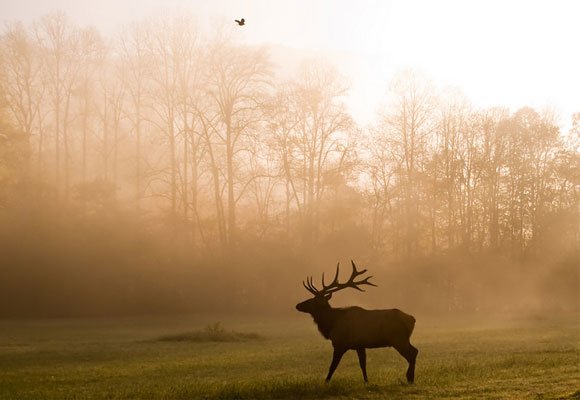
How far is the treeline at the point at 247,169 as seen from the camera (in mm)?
60875

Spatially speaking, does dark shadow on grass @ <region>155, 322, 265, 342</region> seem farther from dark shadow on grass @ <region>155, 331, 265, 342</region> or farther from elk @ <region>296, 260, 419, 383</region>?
elk @ <region>296, 260, 419, 383</region>

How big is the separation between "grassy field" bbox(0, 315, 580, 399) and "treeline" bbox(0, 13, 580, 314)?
509 inches

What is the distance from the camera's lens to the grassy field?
18328 mm

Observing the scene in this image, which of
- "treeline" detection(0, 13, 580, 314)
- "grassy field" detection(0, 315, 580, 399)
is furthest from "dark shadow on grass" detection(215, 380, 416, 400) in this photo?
"treeline" detection(0, 13, 580, 314)

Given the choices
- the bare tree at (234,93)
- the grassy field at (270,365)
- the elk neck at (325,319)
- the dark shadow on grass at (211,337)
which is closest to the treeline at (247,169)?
the bare tree at (234,93)

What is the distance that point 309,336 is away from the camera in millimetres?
42531

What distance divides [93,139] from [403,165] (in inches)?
1031

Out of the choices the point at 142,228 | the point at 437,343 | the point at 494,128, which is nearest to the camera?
the point at 437,343

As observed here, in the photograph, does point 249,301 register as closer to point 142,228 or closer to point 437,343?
point 142,228

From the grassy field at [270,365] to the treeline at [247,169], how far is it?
12.9 metres

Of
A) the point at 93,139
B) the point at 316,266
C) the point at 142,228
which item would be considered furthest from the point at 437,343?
the point at 93,139

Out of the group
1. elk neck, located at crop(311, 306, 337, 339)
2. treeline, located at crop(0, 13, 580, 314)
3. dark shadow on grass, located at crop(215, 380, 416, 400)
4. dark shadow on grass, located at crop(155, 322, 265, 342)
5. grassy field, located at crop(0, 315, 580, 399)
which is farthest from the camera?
treeline, located at crop(0, 13, 580, 314)

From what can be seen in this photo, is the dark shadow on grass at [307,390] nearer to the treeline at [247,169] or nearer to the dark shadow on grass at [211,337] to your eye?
the dark shadow on grass at [211,337]

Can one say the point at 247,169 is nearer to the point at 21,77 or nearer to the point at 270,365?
the point at 21,77
